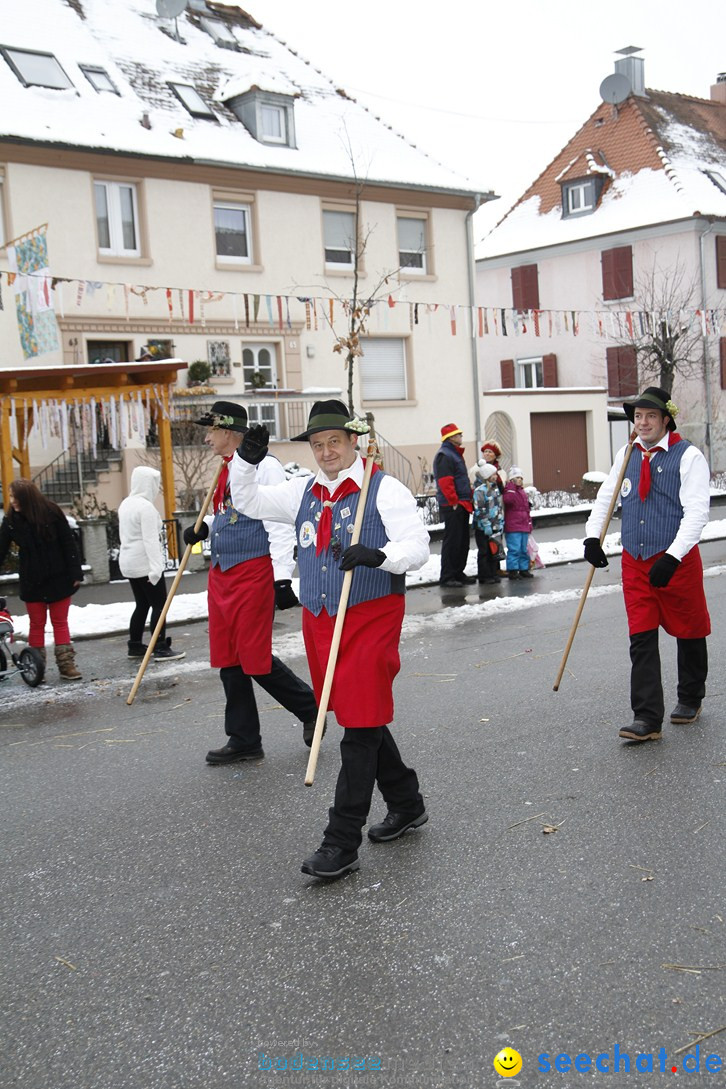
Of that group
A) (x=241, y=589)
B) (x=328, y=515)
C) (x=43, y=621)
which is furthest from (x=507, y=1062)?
(x=43, y=621)

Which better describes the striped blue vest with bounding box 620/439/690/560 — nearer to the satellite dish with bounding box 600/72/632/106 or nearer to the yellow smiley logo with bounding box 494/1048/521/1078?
the yellow smiley logo with bounding box 494/1048/521/1078

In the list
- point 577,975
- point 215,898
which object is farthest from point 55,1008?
point 577,975

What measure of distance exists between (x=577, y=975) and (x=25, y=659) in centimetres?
660

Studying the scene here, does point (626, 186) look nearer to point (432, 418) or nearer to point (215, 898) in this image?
point (432, 418)

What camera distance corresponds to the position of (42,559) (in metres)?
9.32

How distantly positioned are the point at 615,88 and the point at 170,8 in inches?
667

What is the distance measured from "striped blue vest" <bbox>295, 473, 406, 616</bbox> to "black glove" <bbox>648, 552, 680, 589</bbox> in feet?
6.14

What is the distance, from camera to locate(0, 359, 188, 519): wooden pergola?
15.5 meters

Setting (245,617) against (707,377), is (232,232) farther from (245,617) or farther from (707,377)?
(245,617)

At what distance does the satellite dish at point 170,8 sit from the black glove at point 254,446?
24718 mm

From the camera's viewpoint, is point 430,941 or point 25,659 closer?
point 430,941

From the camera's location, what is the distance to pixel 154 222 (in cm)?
2342

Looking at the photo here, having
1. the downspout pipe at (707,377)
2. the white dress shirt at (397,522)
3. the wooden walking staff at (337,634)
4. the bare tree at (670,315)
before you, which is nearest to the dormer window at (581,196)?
the bare tree at (670,315)

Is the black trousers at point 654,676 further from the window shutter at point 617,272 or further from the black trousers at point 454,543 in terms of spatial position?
the window shutter at point 617,272
